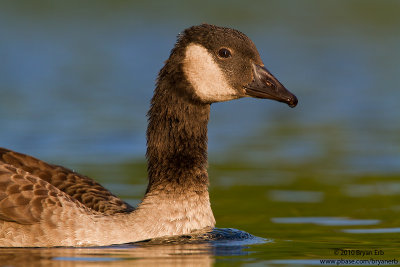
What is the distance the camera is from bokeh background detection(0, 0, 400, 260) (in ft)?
51.9

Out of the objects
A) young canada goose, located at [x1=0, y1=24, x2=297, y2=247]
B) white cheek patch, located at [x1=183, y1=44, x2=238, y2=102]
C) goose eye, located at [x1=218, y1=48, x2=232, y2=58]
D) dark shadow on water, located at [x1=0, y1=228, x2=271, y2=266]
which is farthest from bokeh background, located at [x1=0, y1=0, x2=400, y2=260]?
goose eye, located at [x1=218, y1=48, x2=232, y2=58]

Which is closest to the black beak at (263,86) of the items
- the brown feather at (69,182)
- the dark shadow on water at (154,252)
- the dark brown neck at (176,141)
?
the dark brown neck at (176,141)

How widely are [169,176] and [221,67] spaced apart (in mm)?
1654

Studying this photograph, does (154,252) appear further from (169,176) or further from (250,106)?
(250,106)

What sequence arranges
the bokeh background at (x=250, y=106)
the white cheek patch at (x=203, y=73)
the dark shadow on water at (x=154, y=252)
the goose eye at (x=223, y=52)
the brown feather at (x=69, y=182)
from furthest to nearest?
the bokeh background at (x=250, y=106) < the brown feather at (x=69, y=182) < the goose eye at (x=223, y=52) < the white cheek patch at (x=203, y=73) < the dark shadow on water at (x=154, y=252)

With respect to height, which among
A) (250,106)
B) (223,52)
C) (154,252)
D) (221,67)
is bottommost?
(154,252)

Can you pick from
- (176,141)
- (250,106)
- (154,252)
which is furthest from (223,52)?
(250,106)

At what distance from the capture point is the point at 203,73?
12.0 meters

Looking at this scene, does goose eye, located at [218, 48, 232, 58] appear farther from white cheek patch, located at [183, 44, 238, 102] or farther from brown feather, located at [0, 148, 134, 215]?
brown feather, located at [0, 148, 134, 215]

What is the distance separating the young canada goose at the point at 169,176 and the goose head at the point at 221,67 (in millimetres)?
13

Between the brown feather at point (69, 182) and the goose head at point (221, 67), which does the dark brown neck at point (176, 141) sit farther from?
the brown feather at point (69, 182)

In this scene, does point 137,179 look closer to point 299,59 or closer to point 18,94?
point 18,94

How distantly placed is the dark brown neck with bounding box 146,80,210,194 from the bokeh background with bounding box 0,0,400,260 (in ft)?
4.83

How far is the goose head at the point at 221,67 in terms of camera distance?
11992 millimetres
